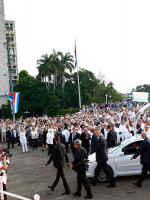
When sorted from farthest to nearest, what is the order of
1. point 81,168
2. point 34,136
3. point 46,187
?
point 34,136 → point 46,187 → point 81,168

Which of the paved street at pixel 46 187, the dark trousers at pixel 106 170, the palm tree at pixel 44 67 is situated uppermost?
the palm tree at pixel 44 67

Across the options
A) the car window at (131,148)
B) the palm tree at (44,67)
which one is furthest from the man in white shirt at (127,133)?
the palm tree at (44,67)

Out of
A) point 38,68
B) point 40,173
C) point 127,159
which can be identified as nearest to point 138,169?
point 127,159

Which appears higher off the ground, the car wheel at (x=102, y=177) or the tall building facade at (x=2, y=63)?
the tall building facade at (x=2, y=63)

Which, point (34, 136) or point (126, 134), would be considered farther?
point (34, 136)

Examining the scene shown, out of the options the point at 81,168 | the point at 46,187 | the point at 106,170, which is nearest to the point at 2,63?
the point at 46,187

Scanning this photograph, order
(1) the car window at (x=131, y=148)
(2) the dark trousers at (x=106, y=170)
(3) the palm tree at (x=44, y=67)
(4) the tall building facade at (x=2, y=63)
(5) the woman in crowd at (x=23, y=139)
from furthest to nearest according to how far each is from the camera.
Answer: (4) the tall building facade at (x=2, y=63)
(3) the palm tree at (x=44, y=67)
(5) the woman in crowd at (x=23, y=139)
(1) the car window at (x=131, y=148)
(2) the dark trousers at (x=106, y=170)

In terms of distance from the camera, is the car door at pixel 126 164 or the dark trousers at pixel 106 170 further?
the car door at pixel 126 164

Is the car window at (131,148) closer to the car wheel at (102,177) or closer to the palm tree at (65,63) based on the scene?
the car wheel at (102,177)

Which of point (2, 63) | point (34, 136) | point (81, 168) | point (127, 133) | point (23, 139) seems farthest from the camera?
point (2, 63)

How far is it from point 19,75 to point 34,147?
2507 inches

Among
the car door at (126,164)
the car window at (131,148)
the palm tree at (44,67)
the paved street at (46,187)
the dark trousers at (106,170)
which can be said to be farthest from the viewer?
the palm tree at (44,67)

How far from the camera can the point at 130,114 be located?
70.7ft

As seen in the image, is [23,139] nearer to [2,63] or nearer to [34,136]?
[34,136]
